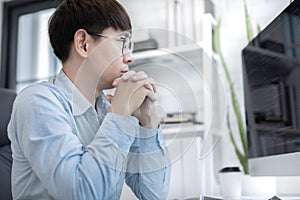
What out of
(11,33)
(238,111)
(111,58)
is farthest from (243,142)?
(11,33)

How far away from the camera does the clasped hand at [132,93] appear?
2.61ft

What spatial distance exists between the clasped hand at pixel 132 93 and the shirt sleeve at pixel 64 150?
25 millimetres

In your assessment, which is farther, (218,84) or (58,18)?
(218,84)

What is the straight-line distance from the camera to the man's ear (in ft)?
2.91

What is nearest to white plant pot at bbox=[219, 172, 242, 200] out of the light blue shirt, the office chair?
the light blue shirt

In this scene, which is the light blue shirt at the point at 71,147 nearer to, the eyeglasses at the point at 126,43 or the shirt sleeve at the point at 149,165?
the shirt sleeve at the point at 149,165

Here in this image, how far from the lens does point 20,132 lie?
31.1 inches

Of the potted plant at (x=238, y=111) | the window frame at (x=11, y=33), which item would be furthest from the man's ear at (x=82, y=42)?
the window frame at (x=11, y=33)

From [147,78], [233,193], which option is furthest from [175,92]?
[233,193]

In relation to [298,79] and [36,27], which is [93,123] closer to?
[298,79]

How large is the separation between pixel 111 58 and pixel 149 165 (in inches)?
9.4

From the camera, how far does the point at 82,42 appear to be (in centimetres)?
90

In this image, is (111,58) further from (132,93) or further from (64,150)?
(64,150)

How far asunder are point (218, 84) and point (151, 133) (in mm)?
285
